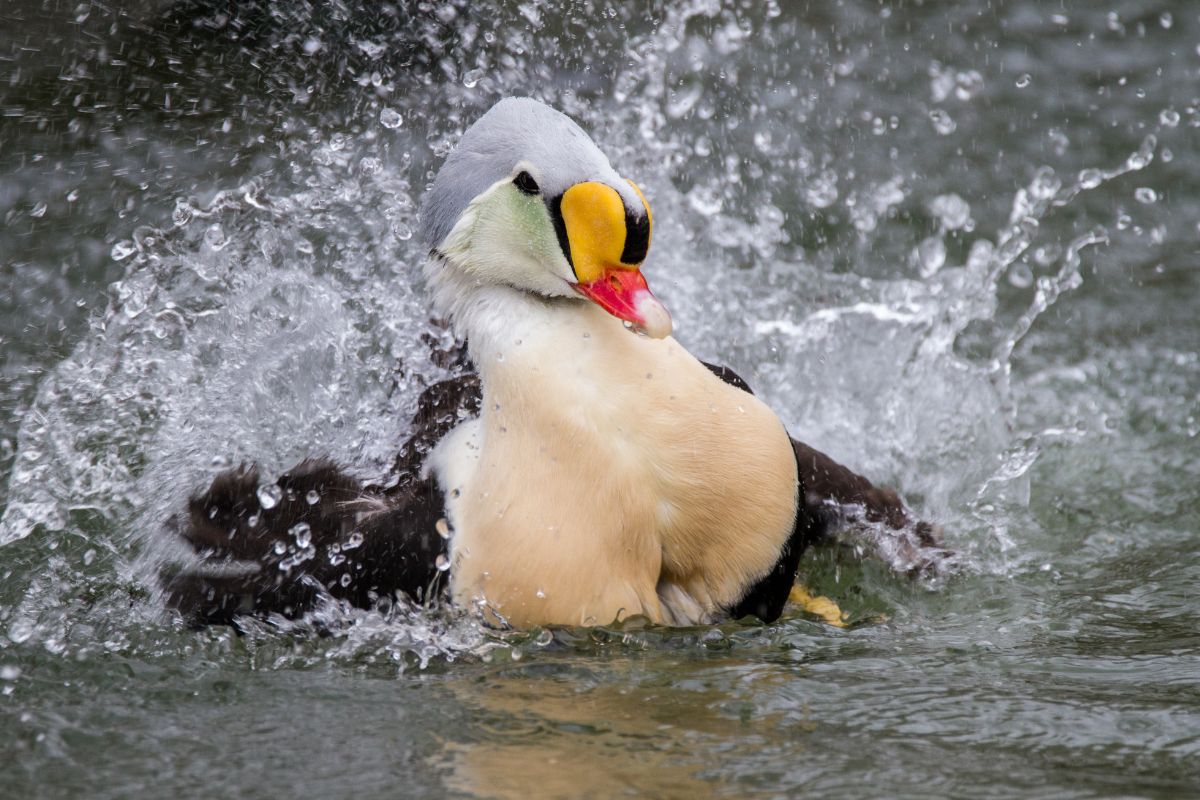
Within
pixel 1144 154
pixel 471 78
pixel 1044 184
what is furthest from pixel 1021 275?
pixel 471 78

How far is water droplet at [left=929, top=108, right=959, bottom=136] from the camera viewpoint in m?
6.05

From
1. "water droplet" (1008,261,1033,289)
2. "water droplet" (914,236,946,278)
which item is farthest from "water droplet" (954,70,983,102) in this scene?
"water droplet" (1008,261,1033,289)

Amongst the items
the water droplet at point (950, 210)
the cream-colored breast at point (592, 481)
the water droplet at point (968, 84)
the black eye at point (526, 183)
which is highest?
the water droplet at point (968, 84)

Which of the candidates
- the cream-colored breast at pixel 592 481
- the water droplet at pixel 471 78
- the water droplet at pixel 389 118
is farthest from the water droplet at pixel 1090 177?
the cream-colored breast at pixel 592 481

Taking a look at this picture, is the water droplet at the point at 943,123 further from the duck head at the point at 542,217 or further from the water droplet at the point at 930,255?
the duck head at the point at 542,217

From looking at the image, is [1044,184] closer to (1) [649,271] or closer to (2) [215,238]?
(1) [649,271]

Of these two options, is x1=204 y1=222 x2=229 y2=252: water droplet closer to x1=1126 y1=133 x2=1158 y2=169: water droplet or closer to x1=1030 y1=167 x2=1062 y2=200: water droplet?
x1=1030 y1=167 x2=1062 y2=200: water droplet

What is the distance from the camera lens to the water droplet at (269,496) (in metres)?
3.10

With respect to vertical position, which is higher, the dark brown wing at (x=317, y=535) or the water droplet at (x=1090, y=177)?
the water droplet at (x=1090, y=177)

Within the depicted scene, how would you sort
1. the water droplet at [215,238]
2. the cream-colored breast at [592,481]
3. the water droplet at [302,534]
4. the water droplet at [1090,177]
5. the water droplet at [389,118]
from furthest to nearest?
the water droplet at [1090,177], the water droplet at [389,118], the water droplet at [215,238], the water droplet at [302,534], the cream-colored breast at [592,481]

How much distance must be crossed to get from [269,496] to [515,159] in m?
→ 0.98

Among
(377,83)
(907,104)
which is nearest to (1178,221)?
(907,104)

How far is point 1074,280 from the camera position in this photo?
5207mm

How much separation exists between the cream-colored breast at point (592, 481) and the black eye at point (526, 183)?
0.26m
